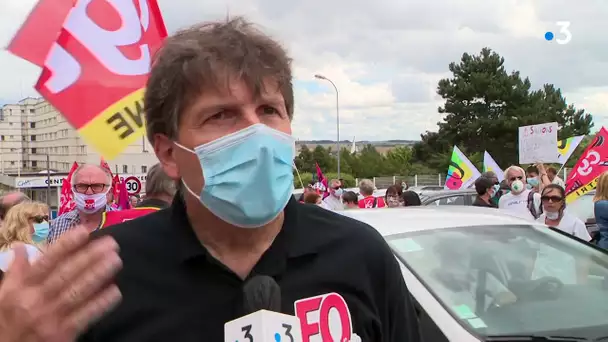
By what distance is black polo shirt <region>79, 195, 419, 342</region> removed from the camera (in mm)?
1641

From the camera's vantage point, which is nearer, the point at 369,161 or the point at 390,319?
the point at 390,319

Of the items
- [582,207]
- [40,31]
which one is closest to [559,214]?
[582,207]

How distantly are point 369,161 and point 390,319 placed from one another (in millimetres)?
68423

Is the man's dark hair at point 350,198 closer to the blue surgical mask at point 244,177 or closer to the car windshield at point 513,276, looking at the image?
the car windshield at point 513,276

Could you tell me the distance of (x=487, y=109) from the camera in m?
51.0

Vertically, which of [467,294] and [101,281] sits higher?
[101,281]

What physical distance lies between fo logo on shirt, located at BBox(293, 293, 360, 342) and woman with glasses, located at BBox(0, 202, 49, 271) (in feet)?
10.3

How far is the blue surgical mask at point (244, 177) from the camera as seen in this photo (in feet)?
5.76

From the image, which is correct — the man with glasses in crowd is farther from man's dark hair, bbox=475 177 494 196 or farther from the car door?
man's dark hair, bbox=475 177 494 196

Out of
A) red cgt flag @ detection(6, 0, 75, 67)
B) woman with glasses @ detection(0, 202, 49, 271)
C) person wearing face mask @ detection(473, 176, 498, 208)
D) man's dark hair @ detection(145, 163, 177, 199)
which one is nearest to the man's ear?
red cgt flag @ detection(6, 0, 75, 67)

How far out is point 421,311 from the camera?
315 cm

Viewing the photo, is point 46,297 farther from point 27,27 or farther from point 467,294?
point 467,294

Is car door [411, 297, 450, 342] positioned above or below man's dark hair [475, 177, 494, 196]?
below

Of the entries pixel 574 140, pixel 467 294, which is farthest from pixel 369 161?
pixel 467 294
